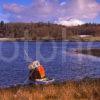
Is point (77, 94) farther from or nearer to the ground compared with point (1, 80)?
farther from the ground

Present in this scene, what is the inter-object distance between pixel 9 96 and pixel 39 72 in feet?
41.6

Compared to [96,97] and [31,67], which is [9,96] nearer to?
[96,97]

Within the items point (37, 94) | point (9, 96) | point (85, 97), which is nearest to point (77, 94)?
point (85, 97)

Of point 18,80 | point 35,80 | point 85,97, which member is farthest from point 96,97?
point 18,80

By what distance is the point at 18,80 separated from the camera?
33.9 metres

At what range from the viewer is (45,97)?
46.8ft

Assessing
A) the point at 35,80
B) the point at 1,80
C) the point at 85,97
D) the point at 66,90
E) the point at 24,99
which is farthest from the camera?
the point at 1,80

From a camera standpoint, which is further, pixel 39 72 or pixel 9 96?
pixel 39 72

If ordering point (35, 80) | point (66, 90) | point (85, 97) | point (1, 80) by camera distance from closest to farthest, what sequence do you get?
point (85, 97) < point (66, 90) < point (35, 80) < point (1, 80)

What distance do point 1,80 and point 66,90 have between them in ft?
62.5

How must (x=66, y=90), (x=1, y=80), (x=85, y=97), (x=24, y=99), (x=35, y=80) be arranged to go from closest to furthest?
(x=24, y=99)
(x=85, y=97)
(x=66, y=90)
(x=35, y=80)
(x=1, y=80)

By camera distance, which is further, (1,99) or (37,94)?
(37,94)

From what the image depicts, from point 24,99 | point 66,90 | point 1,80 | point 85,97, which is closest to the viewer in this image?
point 24,99

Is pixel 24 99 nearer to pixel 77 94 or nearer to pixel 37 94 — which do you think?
pixel 37 94
